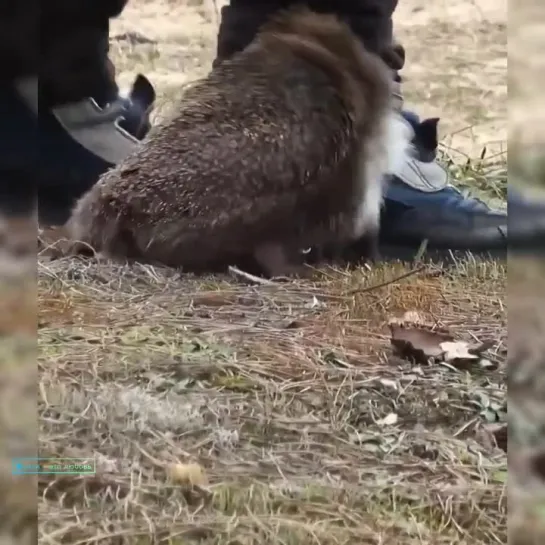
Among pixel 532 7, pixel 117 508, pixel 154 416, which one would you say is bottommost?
Result: pixel 117 508

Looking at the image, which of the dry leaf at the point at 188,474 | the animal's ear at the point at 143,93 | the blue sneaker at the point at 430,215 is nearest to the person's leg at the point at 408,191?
the blue sneaker at the point at 430,215

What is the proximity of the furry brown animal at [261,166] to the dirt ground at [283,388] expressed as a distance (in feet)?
0.19

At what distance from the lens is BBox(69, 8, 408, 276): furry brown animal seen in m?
1.38

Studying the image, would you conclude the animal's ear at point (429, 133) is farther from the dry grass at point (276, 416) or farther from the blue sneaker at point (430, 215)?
the dry grass at point (276, 416)

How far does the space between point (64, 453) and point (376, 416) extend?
0.58 metres

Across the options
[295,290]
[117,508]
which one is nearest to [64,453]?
[117,508]

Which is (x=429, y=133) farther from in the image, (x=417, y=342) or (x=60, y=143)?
(x=60, y=143)

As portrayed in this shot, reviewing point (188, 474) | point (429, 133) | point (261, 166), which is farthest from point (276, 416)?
point (429, 133)

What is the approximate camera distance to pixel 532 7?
1.34m

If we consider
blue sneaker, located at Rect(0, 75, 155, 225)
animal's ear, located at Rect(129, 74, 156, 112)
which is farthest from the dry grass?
animal's ear, located at Rect(129, 74, 156, 112)

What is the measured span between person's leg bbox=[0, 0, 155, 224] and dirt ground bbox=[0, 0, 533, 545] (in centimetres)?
5

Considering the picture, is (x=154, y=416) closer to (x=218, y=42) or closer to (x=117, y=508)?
(x=117, y=508)

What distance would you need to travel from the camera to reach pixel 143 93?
1387mm

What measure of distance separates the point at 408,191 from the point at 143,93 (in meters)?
0.53
